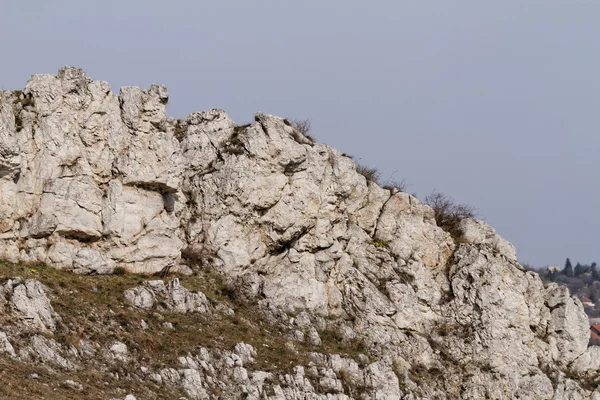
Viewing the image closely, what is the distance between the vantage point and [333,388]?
35.7 m

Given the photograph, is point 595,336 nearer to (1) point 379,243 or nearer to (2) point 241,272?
(1) point 379,243

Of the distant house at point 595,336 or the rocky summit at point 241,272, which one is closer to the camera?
the rocky summit at point 241,272

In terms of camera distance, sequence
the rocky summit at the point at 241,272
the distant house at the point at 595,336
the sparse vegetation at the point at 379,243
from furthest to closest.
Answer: the distant house at the point at 595,336, the sparse vegetation at the point at 379,243, the rocky summit at the point at 241,272

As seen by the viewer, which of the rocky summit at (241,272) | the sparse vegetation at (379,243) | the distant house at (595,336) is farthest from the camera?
the distant house at (595,336)

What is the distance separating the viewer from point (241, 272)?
4178 cm

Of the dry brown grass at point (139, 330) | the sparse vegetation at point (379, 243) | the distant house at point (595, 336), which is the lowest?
the dry brown grass at point (139, 330)

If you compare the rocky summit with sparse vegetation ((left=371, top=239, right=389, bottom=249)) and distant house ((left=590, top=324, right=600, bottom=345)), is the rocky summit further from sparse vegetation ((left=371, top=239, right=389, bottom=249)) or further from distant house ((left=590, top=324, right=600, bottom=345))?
distant house ((left=590, top=324, right=600, bottom=345))

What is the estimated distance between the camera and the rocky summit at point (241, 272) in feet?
111

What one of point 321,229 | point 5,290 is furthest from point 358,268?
point 5,290

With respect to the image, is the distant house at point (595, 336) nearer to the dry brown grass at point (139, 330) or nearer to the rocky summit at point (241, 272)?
the rocky summit at point (241, 272)

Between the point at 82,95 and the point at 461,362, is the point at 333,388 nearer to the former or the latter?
the point at 461,362

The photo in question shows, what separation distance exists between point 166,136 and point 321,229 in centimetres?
997

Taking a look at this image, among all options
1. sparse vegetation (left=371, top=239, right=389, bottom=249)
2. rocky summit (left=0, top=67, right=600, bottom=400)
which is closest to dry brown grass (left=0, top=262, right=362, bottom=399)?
rocky summit (left=0, top=67, right=600, bottom=400)

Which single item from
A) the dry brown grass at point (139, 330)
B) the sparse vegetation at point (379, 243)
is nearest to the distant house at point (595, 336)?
the sparse vegetation at point (379, 243)
